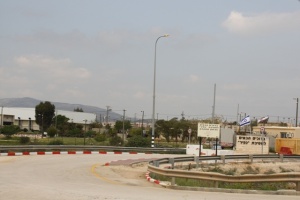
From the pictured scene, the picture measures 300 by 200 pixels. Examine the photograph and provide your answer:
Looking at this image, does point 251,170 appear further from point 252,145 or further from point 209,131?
point 252,145

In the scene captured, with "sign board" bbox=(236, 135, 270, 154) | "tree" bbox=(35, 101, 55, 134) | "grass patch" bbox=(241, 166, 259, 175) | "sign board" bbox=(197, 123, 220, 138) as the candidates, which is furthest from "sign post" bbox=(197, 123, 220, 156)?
"tree" bbox=(35, 101, 55, 134)

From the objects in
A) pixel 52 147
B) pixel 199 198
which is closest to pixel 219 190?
pixel 199 198

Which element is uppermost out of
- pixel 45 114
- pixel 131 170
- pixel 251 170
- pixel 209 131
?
pixel 45 114

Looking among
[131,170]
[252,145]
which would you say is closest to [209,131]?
[131,170]

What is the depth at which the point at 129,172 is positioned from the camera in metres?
23.5

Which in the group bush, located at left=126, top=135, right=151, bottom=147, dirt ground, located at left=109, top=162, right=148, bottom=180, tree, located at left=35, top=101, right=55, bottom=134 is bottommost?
dirt ground, located at left=109, top=162, right=148, bottom=180

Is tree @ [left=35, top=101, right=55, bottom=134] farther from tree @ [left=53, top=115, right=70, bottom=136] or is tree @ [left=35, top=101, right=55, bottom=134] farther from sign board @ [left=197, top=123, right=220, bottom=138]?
sign board @ [left=197, top=123, right=220, bottom=138]

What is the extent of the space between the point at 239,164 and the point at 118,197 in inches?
935

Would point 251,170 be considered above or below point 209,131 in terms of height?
below

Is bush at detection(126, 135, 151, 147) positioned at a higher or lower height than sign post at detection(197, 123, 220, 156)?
lower

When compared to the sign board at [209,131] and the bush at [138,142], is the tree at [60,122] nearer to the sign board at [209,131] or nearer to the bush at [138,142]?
the bush at [138,142]

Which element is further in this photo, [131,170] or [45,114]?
[45,114]

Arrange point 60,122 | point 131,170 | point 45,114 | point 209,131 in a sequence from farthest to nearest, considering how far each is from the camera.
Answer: point 45,114, point 60,122, point 209,131, point 131,170

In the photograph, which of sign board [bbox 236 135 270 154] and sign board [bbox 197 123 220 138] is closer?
sign board [bbox 197 123 220 138]
